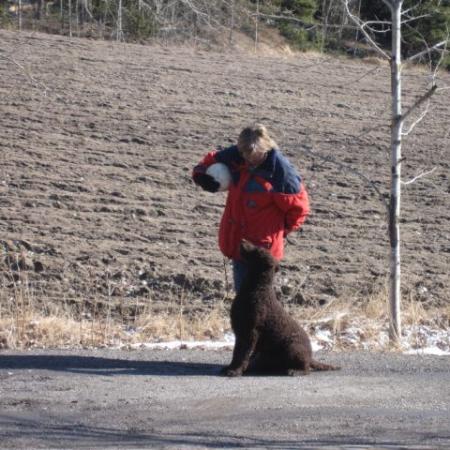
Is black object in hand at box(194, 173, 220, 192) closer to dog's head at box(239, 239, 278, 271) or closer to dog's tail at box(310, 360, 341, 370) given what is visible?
dog's head at box(239, 239, 278, 271)

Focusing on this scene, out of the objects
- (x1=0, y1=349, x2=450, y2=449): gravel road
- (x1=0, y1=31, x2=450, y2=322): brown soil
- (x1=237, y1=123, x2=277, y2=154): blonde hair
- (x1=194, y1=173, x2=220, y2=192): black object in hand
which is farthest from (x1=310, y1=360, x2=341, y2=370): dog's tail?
(x1=0, y1=31, x2=450, y2=322): brown soil

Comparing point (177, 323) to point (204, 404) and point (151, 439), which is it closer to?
point (204, 404)

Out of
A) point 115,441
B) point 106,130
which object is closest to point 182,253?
point 106,130

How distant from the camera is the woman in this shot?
7715 mm

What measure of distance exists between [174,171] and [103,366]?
8387mm

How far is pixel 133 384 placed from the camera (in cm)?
737

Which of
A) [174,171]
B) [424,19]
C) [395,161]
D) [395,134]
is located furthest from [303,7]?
[395,161]

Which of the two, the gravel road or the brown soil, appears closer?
the gravel road

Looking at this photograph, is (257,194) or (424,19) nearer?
(257,194)

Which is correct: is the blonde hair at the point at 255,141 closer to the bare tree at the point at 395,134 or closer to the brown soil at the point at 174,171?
the bare tree at the point at 395,134

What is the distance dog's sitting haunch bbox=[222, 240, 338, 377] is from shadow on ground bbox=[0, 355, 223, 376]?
1.05 ft

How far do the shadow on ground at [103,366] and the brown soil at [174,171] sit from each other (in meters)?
2.43

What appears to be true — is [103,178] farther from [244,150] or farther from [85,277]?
[244,150]

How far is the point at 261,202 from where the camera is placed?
7.80 metres
